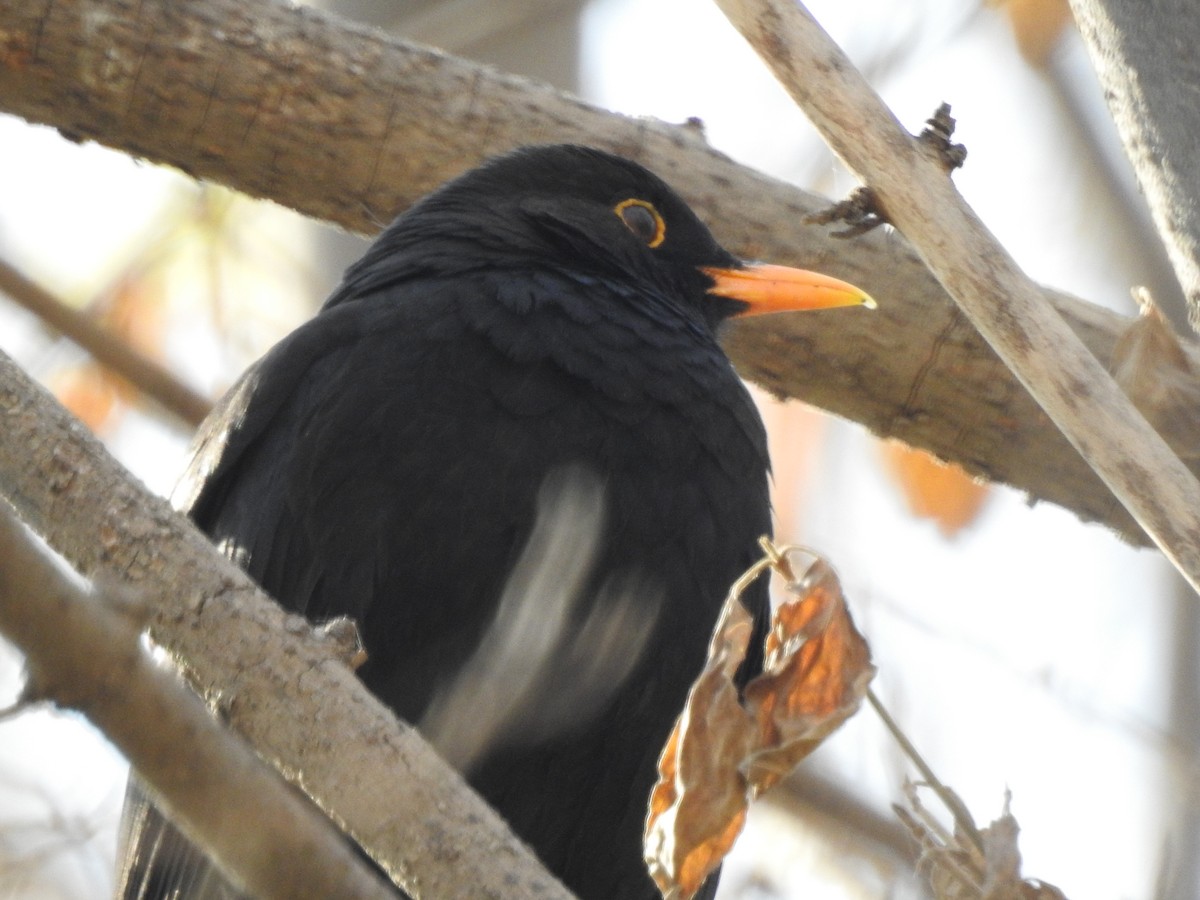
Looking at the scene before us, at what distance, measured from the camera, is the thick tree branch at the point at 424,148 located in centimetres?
443

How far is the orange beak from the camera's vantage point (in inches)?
164

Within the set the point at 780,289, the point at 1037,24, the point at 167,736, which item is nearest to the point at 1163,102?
the point at 780,289

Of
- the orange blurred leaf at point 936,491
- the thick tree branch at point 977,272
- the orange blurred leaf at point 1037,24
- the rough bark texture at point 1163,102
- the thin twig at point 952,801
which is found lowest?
the thin twig at point 952,801

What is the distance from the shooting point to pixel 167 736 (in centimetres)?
179

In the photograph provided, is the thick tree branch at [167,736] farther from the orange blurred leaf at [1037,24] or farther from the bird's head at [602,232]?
the orange blurred leaf at [1037,24]

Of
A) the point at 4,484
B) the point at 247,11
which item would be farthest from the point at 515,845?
the point at 247,11

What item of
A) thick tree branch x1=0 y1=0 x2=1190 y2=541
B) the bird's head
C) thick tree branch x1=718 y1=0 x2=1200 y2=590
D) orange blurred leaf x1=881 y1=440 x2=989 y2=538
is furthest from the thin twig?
orange blurred leaf x1=881 y1=440 x2=989 y2=538

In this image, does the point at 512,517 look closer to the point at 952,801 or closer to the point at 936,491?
the point at 952,801

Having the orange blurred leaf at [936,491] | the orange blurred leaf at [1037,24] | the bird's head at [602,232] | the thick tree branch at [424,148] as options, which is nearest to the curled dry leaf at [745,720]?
the bird's head at [602,232]

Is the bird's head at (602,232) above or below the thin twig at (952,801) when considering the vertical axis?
above

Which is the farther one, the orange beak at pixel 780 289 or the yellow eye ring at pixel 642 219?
the yellow eye ring at pixel 642 219

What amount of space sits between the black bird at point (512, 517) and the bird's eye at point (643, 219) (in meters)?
0.55

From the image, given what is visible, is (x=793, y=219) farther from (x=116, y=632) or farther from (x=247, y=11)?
(x=116, y=632)

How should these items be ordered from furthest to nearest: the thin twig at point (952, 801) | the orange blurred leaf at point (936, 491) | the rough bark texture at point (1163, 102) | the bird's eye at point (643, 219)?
the orange blurred leaf at point (936, 491) → the bird's eye at point (643, 219) → the rough bark texture at point (1163, 102) → the thin twig at point (952, 801)
